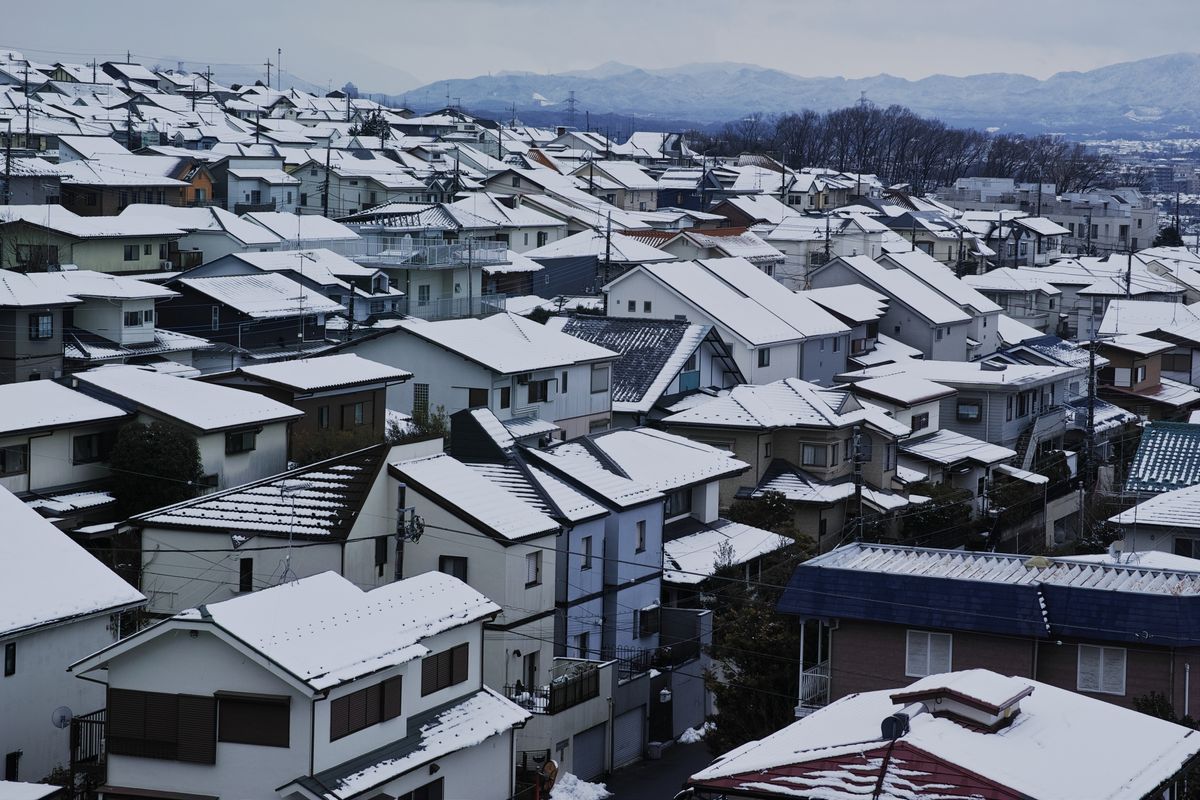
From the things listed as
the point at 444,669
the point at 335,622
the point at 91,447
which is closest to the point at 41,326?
the point at 91,447

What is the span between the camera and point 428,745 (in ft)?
44.8

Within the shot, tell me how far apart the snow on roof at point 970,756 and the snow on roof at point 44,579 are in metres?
7.15

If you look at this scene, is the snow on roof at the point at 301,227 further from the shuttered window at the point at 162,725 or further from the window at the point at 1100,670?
the window at the point at 1100,670

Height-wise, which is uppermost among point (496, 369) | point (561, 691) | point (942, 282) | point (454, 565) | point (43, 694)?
point (942, 282)

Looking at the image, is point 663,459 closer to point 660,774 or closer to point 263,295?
point 660,774

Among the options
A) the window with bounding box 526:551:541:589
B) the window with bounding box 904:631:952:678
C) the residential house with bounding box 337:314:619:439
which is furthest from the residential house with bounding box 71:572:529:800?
the residential house with bounding box 337:314:619:439

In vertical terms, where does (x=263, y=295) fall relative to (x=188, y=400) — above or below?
above

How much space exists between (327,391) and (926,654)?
1187cm

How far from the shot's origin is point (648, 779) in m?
18.7

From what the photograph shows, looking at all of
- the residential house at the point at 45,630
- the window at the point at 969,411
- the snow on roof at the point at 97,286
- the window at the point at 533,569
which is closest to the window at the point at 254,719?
the residential house at the point at 45,630

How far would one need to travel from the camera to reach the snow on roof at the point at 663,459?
73.7ft

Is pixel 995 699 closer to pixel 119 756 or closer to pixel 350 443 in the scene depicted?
pixel 119 756

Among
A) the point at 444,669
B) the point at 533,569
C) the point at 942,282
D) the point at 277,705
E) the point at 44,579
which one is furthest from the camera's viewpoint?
the point at 942,282

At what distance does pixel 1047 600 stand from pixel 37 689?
8.94 m
